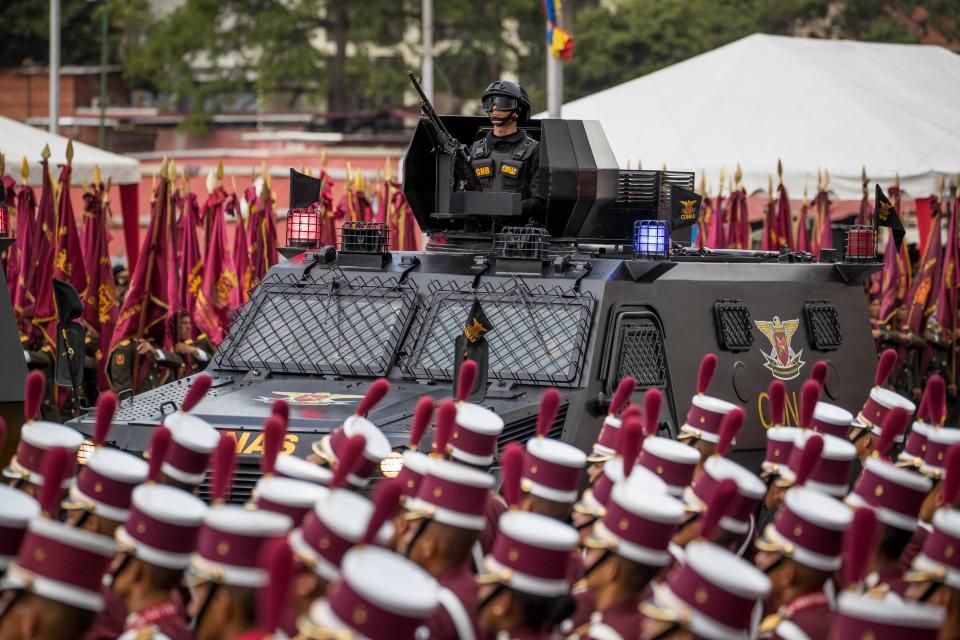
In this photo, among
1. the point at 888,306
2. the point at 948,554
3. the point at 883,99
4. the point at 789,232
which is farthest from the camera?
the point at 883,99

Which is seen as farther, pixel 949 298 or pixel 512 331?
pixel 949 298

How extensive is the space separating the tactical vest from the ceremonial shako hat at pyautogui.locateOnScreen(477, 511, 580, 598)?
17.5 feet

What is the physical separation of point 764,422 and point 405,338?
7.36ft

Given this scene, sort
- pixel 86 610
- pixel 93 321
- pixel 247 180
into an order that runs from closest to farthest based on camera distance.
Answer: pixel 86 610, pixel 93 321, pixel 247 180

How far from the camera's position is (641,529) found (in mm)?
5590

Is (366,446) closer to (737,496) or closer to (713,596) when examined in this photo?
(737,496)

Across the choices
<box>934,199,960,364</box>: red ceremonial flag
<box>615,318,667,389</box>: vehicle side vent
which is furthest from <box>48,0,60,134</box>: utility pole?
<box>615,318,667,389</box>: vehicle side vent

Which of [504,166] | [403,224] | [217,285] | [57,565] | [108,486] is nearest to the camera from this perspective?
[57,565]

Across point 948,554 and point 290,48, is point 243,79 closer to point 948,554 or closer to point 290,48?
point 290,48

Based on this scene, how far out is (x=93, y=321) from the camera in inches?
545

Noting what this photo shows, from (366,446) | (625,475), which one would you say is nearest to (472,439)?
(366,446)

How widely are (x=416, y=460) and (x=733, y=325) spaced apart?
150 inches

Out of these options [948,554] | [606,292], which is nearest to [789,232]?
[606,292]

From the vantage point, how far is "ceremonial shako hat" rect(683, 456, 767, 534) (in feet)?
20.9
